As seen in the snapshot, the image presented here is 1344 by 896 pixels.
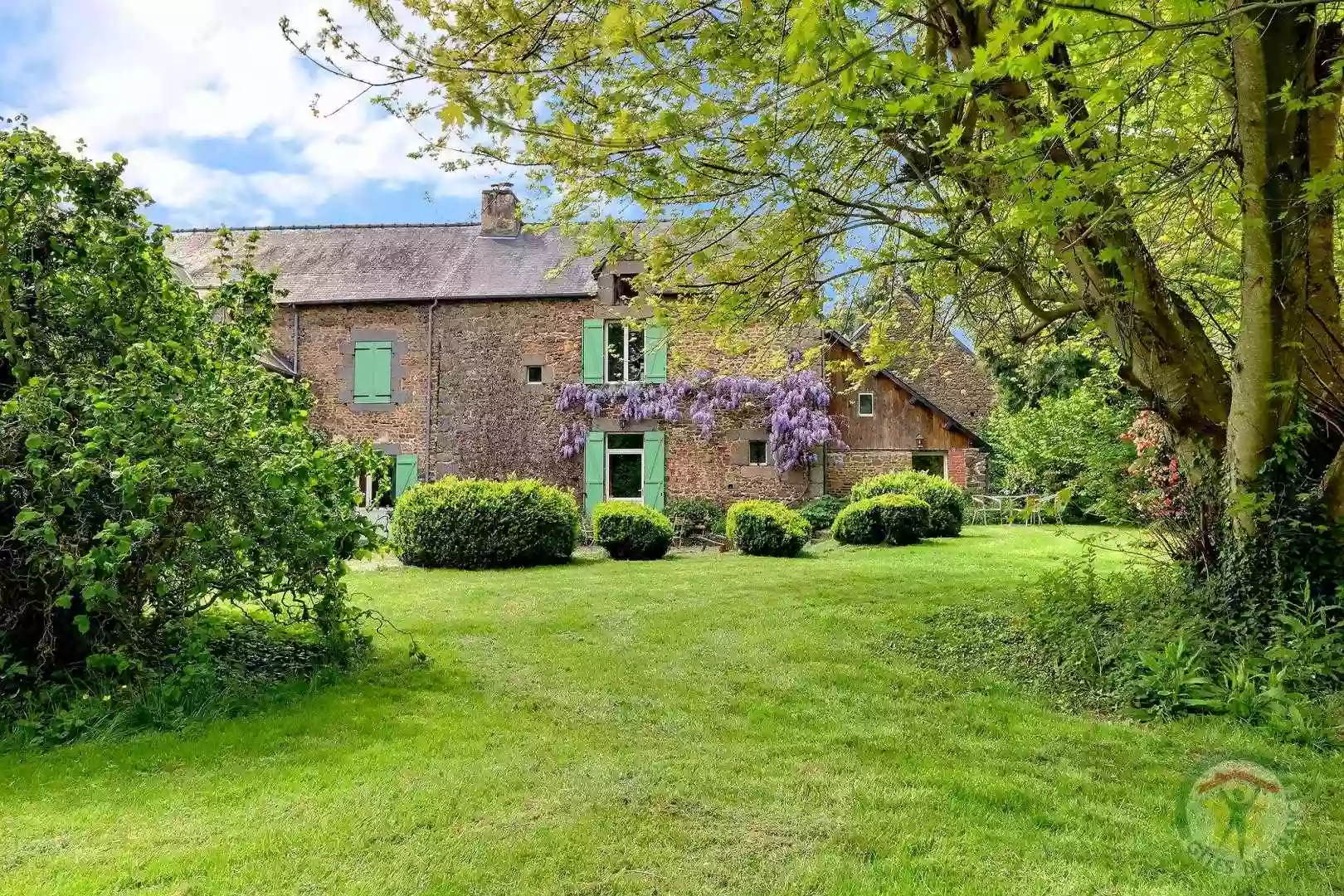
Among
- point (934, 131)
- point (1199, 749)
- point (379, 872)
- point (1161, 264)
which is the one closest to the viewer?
point (379, 872)

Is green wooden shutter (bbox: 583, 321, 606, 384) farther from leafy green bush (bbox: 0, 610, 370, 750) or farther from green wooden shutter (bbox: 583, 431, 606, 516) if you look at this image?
leafy green bush (bbox: 0, 610, 370, 750)

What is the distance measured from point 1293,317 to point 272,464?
578 centimetres

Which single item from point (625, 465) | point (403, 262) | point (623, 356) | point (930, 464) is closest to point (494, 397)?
point (623, 356)

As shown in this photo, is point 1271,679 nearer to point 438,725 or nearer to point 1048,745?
point 1048,745

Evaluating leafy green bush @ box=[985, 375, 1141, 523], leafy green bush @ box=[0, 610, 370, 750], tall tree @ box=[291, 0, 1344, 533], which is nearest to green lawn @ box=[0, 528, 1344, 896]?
leafy green bush @ box=[0, 610, 370, 750]

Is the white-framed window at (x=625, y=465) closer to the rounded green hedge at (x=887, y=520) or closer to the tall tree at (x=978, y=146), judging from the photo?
the rounded green hedge at (x=887, y=520)

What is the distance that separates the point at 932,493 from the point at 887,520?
5.83ft

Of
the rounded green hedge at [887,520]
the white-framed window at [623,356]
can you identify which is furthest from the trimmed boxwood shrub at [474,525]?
the white-framed window at [623,356]

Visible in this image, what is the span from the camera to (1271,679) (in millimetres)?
4219

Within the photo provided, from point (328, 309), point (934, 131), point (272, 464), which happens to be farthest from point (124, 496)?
point (328, 309)

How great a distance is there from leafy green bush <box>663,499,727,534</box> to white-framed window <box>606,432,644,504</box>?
935 mm

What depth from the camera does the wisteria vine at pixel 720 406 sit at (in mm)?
15516

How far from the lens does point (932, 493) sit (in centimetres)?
1390

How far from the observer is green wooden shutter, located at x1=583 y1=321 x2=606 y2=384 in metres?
16.0
